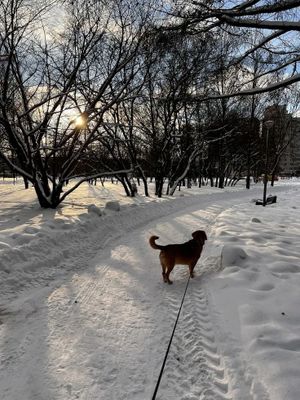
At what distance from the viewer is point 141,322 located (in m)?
4.18

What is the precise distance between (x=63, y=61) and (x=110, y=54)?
273 cm

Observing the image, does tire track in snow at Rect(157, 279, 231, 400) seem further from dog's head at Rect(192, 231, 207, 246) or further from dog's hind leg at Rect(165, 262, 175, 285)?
dog's head at Rect(192, 231, 207, 246)

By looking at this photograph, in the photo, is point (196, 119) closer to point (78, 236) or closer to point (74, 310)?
point (78, 236)

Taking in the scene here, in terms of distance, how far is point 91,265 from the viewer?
655cm

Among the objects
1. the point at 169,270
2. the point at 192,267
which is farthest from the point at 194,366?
the point at 192,267

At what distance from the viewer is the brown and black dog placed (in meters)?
5.42

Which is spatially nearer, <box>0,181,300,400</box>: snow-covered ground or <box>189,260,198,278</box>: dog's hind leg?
<box>0,181,300,400</box>: snow-covered ground

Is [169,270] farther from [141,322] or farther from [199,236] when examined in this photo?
[141,322]

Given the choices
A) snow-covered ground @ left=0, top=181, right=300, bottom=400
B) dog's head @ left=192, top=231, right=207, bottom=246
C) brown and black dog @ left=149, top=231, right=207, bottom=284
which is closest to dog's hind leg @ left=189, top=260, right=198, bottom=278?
brown and black dog @ left=149, top=231, right=207, bottom=284

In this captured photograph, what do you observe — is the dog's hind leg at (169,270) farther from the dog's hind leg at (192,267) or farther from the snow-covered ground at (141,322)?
the dog's hind leg at (192,267)

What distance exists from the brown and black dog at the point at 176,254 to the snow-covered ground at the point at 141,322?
0.29 metres

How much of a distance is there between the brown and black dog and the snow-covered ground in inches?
11.4

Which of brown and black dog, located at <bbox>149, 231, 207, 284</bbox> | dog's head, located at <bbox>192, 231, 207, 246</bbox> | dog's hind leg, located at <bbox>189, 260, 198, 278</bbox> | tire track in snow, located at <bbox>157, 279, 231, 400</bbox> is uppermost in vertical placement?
dog's head, located at <bbox>192, 231, 207, 246</bbox>

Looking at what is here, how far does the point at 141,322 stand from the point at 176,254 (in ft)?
5.00
